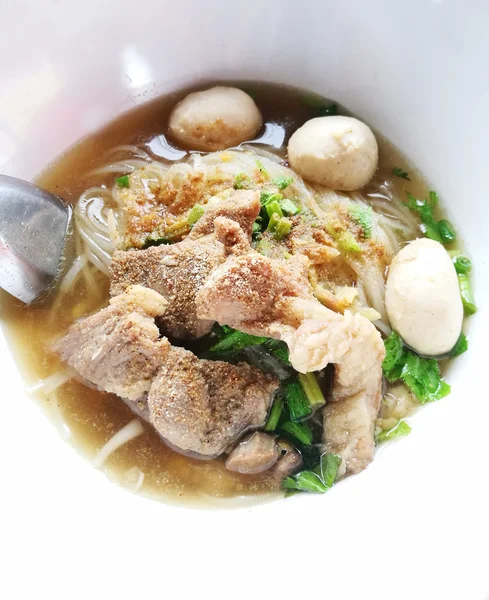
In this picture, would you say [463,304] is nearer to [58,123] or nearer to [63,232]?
[63,232]

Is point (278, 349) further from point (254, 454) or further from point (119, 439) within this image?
point (119, 439)

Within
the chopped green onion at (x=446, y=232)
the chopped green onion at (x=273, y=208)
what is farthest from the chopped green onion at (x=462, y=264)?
the chopped green onion at (x=273, y=208)

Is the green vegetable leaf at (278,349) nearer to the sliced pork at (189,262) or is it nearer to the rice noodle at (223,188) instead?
the sliced pork at (189,262)

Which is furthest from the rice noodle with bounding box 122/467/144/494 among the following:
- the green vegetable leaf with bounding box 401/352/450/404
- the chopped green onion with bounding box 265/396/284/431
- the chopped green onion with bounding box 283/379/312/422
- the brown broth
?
the green vegetable leaf with bounding box 401/352/450/404

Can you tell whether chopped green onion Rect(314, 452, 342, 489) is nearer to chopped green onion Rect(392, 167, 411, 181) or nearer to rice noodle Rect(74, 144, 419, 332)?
rice noodle Rect(74, 144, 419, 332)

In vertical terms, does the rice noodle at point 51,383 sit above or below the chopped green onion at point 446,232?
below
